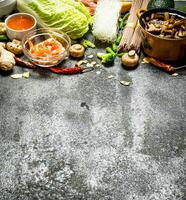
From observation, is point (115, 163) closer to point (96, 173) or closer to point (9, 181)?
point (96, 173)

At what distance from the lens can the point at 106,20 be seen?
347 cm

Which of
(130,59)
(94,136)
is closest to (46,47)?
(130,59)

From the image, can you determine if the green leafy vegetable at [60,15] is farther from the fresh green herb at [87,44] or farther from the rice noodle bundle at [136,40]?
the rice noodle bundle at [136,40]

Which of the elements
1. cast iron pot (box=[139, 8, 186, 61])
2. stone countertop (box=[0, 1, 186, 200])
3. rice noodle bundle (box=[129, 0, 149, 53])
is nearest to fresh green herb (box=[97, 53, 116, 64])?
stone countertop (box=[0, 1, 186, 200])

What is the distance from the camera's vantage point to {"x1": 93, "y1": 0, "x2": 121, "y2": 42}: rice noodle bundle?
3.41 metres

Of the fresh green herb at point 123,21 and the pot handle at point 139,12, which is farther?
the fresh green herb at point 123,21

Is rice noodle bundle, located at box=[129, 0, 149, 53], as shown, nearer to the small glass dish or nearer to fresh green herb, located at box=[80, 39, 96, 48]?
fresh green herb, located at box=[80, 39, 96, 48]

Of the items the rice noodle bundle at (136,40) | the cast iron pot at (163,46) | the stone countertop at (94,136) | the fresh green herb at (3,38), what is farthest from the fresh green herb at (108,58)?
the fresh green herb at (3,38)

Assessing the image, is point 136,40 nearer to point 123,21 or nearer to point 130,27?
point 130,27

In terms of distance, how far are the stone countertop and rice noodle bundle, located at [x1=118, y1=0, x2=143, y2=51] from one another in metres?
0.20

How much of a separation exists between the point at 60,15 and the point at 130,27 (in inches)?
29.9

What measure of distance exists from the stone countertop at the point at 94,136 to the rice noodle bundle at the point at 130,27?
0.20m

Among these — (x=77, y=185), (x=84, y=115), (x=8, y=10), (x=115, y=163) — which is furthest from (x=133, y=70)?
(x=8, y=10)

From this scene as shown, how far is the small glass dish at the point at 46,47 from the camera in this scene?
3158mm
